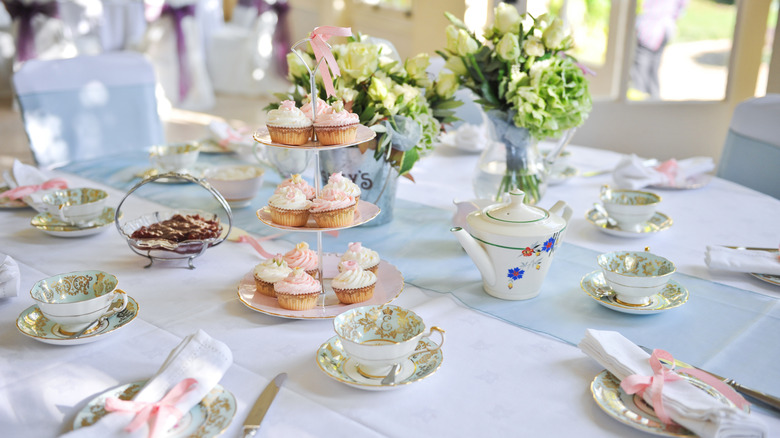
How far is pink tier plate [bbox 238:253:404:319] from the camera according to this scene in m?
1.08

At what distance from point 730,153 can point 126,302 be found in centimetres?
172

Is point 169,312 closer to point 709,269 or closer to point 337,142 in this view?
point 337,142

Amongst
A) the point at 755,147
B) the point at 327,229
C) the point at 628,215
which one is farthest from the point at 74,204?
the point at 755,147

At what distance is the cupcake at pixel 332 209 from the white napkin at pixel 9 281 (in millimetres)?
531

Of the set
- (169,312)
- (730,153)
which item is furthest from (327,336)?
(730,153)

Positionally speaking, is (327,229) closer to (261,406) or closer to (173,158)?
(261,406)

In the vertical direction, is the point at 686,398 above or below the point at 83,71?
below

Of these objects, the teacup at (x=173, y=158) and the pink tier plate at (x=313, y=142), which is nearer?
the pink tier plate at (x=313, y=142)

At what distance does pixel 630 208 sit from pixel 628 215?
0.7 inches

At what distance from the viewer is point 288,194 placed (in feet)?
3.57

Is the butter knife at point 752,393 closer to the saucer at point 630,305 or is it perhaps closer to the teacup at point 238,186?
the saucer at point 630,305

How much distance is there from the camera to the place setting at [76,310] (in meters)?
1.00

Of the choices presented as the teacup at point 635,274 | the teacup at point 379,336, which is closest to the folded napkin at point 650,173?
the teacup at point 635,274

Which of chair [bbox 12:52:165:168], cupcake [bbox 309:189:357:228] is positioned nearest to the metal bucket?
cupcake [bbox 309:189:357:228]
